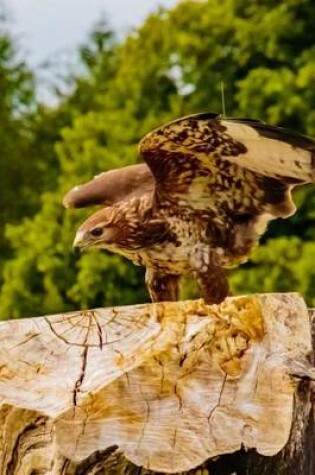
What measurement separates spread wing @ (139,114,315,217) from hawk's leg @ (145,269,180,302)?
1.02ft

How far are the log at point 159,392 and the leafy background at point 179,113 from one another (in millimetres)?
9388

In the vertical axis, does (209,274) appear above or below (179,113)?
below

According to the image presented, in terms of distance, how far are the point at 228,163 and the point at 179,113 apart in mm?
11002

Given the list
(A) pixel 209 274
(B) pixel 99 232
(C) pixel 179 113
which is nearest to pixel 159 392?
(A) pixel 209 274

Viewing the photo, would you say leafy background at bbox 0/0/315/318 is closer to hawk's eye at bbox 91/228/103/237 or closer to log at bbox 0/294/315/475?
hawk's eye at bbox 91/228/103/237

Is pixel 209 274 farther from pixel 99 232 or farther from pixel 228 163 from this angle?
pixel 99 232

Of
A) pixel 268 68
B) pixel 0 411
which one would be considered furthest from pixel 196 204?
pixel 268 68

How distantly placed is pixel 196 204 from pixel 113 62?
18256mm

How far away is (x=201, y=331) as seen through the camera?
607 centimetres

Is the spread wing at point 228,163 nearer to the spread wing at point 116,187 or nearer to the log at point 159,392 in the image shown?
the spread wing at point 116,187

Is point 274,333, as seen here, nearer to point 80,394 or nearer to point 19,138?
point 80,394

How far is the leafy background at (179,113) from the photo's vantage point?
1664 cm

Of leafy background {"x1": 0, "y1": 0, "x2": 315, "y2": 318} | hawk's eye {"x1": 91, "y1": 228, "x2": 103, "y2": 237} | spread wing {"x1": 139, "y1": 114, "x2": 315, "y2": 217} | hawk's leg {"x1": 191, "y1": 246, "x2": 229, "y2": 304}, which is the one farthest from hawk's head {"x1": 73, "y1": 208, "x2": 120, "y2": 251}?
leafy background {"x1": 0, "y1": 0, "x2": 315, "y2": 318}

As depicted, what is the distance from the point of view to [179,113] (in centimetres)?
1825
